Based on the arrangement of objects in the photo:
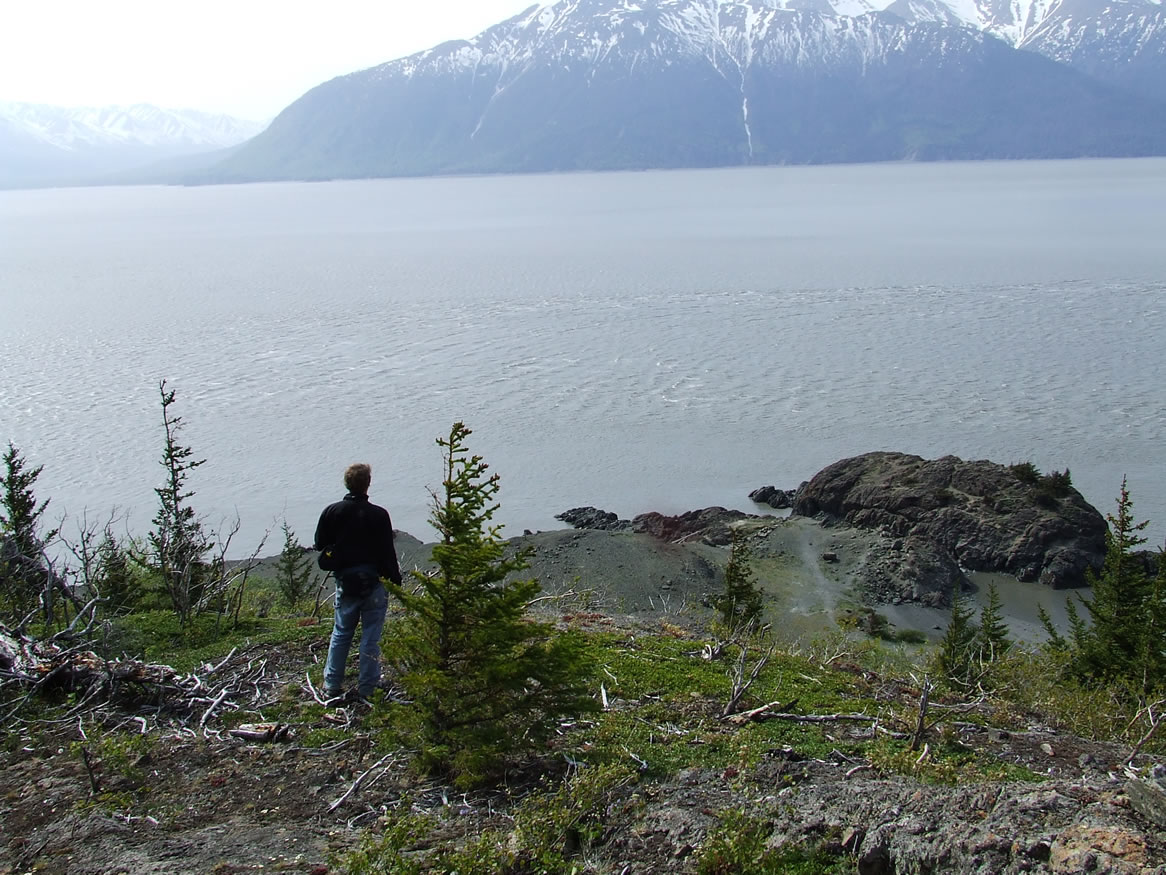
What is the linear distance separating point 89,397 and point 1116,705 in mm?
38651

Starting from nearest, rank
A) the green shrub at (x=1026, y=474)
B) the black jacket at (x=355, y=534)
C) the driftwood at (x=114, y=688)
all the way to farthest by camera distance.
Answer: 1. the driftwood at (x=114, y=688)
2. the black jacket at (x=355, y=534)
3. the green shrub at (x=1026, y=474)

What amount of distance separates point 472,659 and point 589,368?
37894mm

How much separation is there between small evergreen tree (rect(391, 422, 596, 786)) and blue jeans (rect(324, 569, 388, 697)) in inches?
62.1

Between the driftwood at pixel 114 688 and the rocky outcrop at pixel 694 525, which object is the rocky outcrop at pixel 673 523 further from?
the driftwood at pixel 114 688

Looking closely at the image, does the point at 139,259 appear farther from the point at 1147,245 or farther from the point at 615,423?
the point at 1147,245

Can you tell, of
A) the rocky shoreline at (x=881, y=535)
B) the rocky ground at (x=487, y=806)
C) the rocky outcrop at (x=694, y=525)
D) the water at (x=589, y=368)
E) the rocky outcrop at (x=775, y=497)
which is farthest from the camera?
the water at (x=589, y=368)

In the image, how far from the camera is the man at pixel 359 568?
8586 mm

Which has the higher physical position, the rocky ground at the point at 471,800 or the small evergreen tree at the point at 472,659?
the small evergreen tree at the point at 472,659

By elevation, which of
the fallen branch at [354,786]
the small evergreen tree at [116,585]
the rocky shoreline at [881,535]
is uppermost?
the fallen branch at [354,786]

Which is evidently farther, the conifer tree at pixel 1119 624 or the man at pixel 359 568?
the conifer tree at pixel 1119 624

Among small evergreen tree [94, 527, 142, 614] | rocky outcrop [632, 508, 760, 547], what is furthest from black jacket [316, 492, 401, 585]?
rocky outcrop [632, 508, 760, 547]

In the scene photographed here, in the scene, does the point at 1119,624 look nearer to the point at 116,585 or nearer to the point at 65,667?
the point at 65,667

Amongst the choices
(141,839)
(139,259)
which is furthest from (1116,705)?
(139,259)

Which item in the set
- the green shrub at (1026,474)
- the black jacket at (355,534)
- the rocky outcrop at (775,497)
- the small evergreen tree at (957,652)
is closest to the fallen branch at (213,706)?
the black jacket at (355,534)
